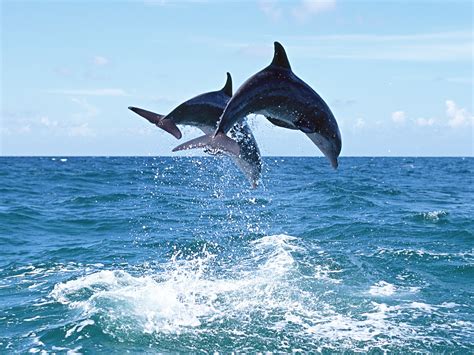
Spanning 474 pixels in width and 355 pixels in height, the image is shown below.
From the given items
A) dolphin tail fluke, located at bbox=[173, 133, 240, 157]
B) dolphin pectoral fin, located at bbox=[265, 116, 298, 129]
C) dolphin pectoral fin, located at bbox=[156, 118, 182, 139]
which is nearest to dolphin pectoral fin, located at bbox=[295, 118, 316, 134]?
dolphin pectoral fin, located at bbox=[265, 116, 298, 129]

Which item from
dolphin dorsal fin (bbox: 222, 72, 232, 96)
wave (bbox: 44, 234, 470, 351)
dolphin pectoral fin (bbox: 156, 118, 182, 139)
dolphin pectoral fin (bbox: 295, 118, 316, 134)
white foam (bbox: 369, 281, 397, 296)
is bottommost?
wave (bbox: 44, 234, 470, 351)

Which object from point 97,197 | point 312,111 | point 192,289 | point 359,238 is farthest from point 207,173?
point 312,111

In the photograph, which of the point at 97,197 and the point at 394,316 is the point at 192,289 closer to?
the point at 394,316

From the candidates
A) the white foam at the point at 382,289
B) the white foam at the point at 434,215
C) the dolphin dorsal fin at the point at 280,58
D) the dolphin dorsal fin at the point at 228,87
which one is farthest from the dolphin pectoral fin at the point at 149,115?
the white foam at the point at 434,215

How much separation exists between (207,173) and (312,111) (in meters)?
54.5

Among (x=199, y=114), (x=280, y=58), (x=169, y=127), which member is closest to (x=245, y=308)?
(x=199, y=114)

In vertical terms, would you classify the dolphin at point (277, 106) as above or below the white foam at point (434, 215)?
above

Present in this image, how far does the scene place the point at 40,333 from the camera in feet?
36.3

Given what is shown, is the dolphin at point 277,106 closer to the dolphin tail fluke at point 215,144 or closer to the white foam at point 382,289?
the dolphin tail fluke at point 215,144

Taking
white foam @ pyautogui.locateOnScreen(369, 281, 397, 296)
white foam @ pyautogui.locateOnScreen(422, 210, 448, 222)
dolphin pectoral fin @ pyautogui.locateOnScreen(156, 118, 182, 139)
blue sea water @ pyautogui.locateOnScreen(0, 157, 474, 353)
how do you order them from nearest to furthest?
dolphin pectoral fin @ pyautogui.locateOnScreen(156, 118, 182, 139) < blue sea water @ pyautogui.locateOnScreen(0, 157, 474, 353) < white foam @ pyautogui.locateOnScreen(369, 281, 397, 296) < white foam @ pyautogui.locateOnScreen(422, 210, 448, 222)

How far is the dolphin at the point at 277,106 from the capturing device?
739cm

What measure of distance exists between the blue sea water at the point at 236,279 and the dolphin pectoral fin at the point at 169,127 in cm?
421

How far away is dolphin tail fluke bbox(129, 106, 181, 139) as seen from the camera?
781 centimetres

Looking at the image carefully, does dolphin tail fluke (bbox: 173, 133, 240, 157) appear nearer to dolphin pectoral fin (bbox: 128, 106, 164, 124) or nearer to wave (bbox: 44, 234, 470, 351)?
dolphin pectoral fin (bbox: 128, 106, 164, 124)
